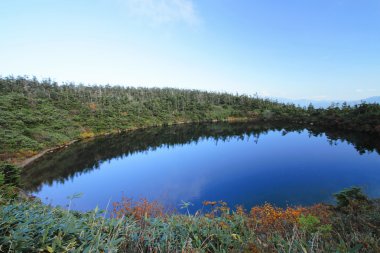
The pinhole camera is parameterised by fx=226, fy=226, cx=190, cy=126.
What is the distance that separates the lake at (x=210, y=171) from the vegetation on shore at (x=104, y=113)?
562 cm

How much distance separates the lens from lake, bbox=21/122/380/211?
21375mm

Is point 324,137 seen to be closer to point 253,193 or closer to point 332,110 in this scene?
point 332,110

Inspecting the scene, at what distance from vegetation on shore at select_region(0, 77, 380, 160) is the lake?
562 centimetres

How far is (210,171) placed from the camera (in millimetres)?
29641

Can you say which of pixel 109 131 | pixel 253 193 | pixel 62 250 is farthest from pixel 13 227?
pixel 109 131

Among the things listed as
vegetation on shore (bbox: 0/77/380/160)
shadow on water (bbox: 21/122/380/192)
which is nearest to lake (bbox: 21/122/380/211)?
shadow on water (bbox: 21/122/380/192)

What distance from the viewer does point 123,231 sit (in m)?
2.96

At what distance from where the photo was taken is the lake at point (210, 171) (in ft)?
70.1

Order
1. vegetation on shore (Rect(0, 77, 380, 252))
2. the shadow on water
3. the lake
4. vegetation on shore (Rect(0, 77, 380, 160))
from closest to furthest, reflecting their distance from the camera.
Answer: vegetation on shore (Rect(0, 77, 380, 252))
the lake
the shadow on water
vegetation on shore (Rect(0, 77, 380, 160))

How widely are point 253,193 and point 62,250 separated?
20877 mm

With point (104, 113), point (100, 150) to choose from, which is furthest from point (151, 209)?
point (104, 113)

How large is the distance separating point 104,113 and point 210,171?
5095 centimetres

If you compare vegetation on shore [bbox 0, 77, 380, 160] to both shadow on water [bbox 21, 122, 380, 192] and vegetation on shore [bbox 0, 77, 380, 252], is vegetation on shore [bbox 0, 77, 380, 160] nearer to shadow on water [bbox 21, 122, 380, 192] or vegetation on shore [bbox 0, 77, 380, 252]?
vegetation on shore [bbox 0, 77, 380, 252]

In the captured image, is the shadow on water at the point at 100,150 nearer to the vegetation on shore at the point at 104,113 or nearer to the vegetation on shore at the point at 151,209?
the vegetation on shore at the point at 151,209
